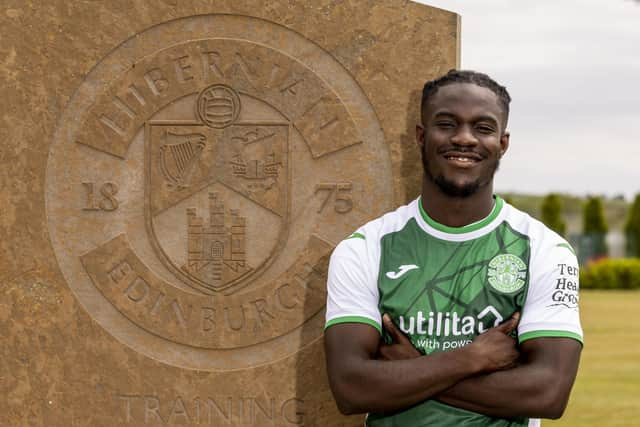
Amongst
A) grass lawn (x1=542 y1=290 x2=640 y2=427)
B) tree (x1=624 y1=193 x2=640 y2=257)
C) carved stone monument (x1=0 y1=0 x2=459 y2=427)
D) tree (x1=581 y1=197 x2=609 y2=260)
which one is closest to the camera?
carved stone monument (x1=0 y1=0 x2=459 y2=427)

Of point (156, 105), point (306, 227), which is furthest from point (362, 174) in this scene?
point (156, 105)

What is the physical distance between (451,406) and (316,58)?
1734 millimetres

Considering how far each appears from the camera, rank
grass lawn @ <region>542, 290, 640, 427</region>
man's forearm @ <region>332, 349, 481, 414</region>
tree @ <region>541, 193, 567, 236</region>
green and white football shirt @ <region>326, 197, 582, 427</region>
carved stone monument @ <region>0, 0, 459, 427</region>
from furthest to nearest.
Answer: tree @ <region>541, 193, 567, 236</region> < grass lawn @ <region>542, 290, 640, 427</region> < carved stone monument @ <region>0, 0, 459, 427</region> < green and white football shirt @ <region>326, 197, 582, 427</region> < man's forearm @ <region>332, 349, 481, 414</region>

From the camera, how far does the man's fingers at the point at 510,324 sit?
3.10 m

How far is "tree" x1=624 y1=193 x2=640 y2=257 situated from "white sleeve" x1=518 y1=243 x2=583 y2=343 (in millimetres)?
40049

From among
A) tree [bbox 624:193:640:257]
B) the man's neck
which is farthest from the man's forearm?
tree [bbox 624:193:640:257]

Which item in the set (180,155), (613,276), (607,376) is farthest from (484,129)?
(613,276)

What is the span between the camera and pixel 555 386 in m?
2.96

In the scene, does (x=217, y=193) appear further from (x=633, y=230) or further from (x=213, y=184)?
(x=633, y=230)

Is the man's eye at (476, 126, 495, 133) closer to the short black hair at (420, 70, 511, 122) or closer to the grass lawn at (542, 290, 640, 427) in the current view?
the short black hair at (420, 70, 511, 122)

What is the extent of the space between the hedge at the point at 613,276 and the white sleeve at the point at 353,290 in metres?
27.5

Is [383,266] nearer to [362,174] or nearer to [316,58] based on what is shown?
[362,174]

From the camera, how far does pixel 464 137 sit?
3.11 meters

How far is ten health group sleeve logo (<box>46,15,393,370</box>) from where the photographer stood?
412 cm
